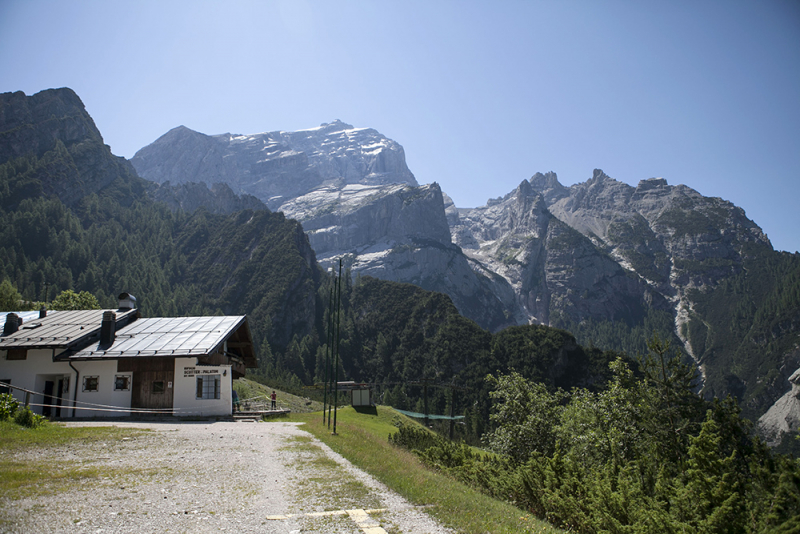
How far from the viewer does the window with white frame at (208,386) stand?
108 feet

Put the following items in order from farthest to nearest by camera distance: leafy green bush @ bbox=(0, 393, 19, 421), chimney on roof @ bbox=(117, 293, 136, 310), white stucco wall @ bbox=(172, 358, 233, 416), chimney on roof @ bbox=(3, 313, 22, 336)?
chimney on roof @ bbox=(117, 293, 136, 310)
chimney on roof @ bbox=(3, 313, 22, 336)
white stucco wall @ bbox=(172, 358, 233, 416)
leafy green bush @ bbox=(0, 393, 19, 421)

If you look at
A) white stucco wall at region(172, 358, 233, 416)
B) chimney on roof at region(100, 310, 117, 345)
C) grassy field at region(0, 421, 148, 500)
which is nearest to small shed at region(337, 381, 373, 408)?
white stucco wall at region(172, 358, 233, 416)

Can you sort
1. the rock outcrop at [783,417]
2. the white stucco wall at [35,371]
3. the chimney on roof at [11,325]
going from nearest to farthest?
the white stucco wall at [35,371] < the chimney on roof at [11,325] < the rock outcrop at [783,417]

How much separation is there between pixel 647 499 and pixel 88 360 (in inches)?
1279

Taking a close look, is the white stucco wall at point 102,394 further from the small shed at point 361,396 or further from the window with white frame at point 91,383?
the small shed at point 361,396

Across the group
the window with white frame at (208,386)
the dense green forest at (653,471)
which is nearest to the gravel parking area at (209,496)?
the dense green forest at (653,471)

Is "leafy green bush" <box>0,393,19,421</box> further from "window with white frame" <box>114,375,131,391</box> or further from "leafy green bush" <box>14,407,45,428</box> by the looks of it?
"window with white frame" <box>114,375,131,391</box>

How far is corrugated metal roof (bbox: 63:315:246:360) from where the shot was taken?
3161cm

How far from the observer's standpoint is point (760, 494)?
913cm

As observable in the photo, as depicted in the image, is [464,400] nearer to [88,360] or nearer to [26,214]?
[88,360]

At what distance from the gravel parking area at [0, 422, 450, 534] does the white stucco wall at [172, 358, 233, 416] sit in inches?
550

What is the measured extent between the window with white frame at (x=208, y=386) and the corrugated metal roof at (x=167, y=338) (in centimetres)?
234

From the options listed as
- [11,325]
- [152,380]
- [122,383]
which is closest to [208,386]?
[152,380]

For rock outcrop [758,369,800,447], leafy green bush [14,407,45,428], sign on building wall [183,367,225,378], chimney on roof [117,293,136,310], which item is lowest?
rock outcrop [758,369,800,447]
